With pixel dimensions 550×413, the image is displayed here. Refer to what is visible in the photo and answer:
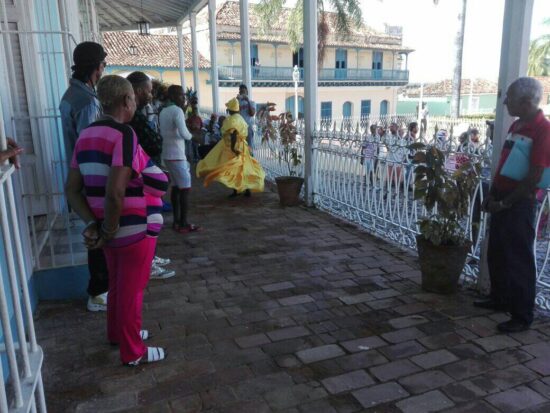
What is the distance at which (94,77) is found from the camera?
303 cm

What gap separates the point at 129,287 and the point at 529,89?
99.4 inches

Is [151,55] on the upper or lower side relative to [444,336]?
upper

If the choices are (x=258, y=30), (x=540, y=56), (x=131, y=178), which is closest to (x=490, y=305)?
(x=131, y=178)

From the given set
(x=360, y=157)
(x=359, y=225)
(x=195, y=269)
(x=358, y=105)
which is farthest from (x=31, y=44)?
(x=358, y=105)

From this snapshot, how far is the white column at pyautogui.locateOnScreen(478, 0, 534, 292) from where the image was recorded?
3039mm

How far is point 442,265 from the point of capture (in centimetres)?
344

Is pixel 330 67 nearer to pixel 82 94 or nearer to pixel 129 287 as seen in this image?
pixel 82 94

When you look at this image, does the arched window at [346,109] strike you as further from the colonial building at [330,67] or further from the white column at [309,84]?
the white column at [309,84]

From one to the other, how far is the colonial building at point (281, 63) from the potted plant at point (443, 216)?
19674mm

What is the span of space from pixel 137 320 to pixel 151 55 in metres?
24.5

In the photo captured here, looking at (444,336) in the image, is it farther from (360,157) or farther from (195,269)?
(360,157)

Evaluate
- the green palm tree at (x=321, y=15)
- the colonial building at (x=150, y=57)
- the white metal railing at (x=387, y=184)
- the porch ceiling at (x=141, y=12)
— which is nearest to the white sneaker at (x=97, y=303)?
the white metal railing at (x=387, y=184)

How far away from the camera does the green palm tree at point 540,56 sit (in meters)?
37.6

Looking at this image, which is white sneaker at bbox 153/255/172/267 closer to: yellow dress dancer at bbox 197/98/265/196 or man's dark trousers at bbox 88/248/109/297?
man's dark trousers at bbox 88/248/109/297
